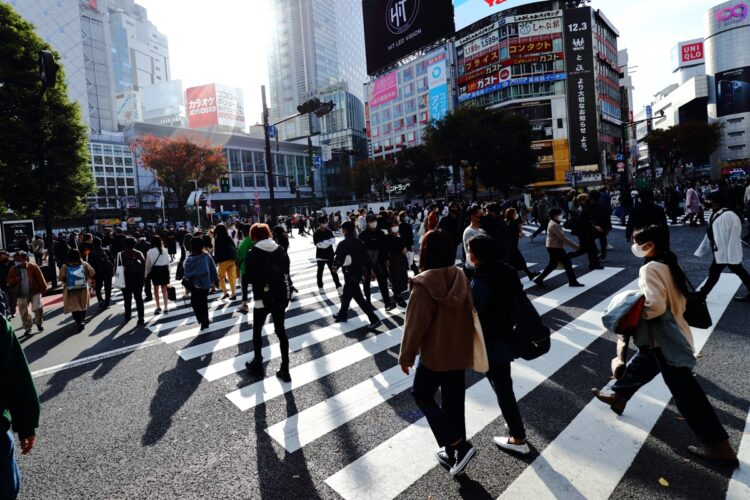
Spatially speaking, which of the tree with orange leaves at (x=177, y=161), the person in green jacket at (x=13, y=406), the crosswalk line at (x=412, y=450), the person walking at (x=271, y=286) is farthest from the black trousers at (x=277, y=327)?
the tree with orange leaves at (x=177, y=161)

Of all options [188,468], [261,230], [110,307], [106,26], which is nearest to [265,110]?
[110,307]

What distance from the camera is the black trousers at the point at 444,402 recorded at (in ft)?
9.48

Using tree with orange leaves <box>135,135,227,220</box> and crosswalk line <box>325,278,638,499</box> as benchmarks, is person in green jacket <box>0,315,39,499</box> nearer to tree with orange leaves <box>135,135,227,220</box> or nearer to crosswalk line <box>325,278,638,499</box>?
crosswalk line <box>325,278,638,499</box>

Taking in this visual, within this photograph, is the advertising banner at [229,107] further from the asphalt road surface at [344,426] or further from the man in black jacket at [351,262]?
Answer: the asphalt road surface at [344,426]

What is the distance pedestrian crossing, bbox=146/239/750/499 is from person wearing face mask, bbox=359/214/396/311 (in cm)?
33

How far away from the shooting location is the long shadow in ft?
12.7

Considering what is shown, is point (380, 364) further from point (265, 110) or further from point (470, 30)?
point (470, 30)

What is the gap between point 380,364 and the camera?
5.22 meters

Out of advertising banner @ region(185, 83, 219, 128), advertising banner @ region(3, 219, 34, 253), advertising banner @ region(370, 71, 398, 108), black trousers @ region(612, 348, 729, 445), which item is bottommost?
black trousers @ region(612, 348, 729, 445)


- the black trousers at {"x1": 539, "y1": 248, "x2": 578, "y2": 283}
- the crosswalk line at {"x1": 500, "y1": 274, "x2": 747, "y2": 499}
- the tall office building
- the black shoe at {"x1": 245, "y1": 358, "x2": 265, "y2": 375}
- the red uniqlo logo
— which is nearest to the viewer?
the crosswalk line at {"x1": 500, "y1": 274, "x2": 747, "y2": 499}

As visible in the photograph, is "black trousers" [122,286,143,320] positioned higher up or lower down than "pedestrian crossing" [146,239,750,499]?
higher up

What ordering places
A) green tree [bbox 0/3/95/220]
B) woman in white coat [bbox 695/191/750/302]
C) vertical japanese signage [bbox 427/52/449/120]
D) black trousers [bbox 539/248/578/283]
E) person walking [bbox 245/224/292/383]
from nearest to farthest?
person walking [bbox 245/224/292/383], woman in white coat [bbox 695/191/750/302], black trousers [bbox 539/248/578/283], green tree [bbox 0/3/95/220], vertical japanese signage [bbox 427/52/449/120]

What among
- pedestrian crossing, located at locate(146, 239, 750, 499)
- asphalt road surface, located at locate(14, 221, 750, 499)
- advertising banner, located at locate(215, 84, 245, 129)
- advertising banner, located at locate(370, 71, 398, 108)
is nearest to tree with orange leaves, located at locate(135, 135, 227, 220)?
pedestrian crossing, located at locate(146, 239, 750, 499)

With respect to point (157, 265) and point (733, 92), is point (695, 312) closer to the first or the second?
point (157, 265)
